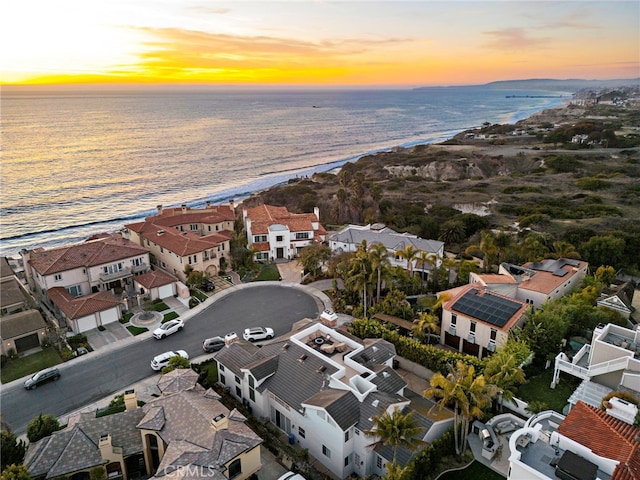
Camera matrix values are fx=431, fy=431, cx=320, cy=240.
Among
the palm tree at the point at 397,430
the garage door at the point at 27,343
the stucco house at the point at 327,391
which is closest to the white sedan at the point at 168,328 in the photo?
the stucco house at the point at 327,391

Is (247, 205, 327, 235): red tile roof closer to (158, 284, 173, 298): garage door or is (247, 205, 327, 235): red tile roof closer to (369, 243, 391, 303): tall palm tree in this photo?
(158, 284, 173, 298): garage door

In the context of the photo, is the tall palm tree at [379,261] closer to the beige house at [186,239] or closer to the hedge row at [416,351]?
the hedge row at [416,351]

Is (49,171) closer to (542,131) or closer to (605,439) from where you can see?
(605,439)

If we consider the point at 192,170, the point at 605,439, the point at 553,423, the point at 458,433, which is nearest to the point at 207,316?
the point at 458,433

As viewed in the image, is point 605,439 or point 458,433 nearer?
point 605,439

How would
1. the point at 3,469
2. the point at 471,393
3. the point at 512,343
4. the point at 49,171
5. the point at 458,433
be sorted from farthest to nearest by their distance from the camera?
the point at 49,171 → the point at 512,343 → the point at 458,433 → the point at 471,393 → the point at 3,469

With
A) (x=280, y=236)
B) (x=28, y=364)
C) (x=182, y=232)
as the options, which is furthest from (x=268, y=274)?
(x=28, y=364)
